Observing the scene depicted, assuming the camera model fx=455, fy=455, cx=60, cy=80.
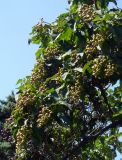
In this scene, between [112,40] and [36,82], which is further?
[36,82]

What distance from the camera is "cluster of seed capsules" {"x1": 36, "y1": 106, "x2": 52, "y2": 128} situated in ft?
20.7

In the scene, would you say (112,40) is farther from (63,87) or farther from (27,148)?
(27,148)

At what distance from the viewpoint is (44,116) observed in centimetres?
632

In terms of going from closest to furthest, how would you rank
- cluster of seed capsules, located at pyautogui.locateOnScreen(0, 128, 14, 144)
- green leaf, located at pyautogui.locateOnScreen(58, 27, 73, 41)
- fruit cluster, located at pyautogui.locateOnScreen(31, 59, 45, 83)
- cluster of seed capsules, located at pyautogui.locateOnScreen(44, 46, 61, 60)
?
green leaf, located at pyautogui.locateOnScreen(58, 27, 73, 41), fruit cluster, located at pyautogui.locateOnScreen(31, 59, 45, 83), cluster of seed capsules, located at pyautogui.locateOnScreen(44, 46, 61, 60), cluster of seed capsules, located at pyautogui.locateOnScreen(0, 128, 14, 144)

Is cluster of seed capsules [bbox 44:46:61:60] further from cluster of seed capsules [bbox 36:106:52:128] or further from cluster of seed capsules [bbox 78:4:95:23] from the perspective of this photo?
cluster of seed capsules [bbox 36:106:52:128]

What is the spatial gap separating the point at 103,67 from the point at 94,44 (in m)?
0.38

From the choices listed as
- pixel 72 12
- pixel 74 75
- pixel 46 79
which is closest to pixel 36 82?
pixel 46 79

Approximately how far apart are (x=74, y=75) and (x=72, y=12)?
→ 41.7 inches

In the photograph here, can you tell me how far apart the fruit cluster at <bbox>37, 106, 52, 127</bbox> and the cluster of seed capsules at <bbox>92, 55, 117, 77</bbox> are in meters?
0.84

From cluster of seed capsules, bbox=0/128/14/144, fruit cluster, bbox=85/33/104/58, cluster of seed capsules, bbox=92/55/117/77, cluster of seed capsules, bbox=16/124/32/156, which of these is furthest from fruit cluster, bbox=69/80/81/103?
cluster of seed capsules, bbox=0/128/14/144

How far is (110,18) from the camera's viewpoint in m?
6.46

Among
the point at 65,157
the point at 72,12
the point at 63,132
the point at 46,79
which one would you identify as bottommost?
the point at 65,157

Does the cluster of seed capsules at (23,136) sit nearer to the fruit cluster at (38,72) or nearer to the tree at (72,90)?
the tree at (72,90)

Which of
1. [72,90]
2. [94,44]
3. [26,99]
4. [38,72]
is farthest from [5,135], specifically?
[94,44]
